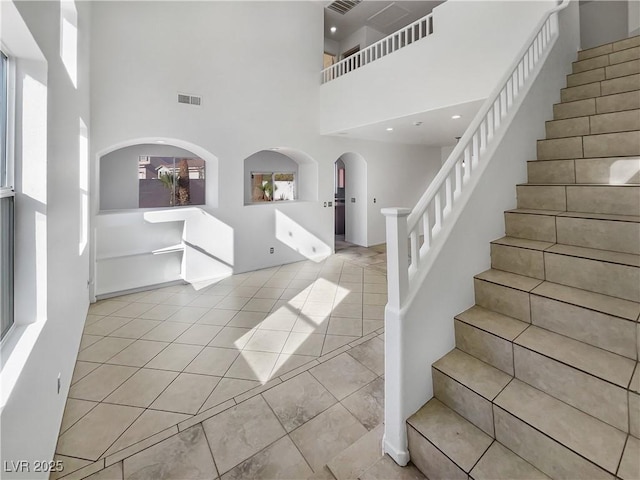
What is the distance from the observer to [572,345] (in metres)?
1.48

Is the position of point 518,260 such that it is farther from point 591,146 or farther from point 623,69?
point 623,69

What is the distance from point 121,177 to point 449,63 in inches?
251

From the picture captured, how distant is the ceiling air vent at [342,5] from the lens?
6409 mm

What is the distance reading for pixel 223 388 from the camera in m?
2.36

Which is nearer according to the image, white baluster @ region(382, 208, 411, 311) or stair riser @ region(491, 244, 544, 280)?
white baluster @ region(382, 208, 411, 311)

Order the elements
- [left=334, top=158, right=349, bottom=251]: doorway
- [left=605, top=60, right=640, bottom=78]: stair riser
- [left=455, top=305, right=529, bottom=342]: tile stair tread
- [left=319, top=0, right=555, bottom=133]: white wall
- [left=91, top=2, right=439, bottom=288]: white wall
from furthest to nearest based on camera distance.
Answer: [left=334, top=158, right=349, bottom=251]: doorway, [left=91, top=2, right=439, bottom=288]: white wall, [left=319, top=0, right=555, bottom=133]: white wall, [left=605, top=60, right=640, bottom=78]: stair riser, [left=455, top=305, right=529, bottom=342]: tile stair tread

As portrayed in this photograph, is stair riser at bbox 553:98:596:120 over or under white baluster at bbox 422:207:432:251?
over

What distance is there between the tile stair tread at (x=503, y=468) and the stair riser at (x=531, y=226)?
140 cm

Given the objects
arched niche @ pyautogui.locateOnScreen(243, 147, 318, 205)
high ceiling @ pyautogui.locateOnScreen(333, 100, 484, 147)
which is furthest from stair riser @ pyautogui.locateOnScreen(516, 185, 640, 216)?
arched niche @ pyautogui.locateOnScreen(243, 147, 318, 205)

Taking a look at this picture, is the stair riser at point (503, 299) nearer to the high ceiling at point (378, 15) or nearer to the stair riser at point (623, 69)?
the stair riser at point (623, 69)

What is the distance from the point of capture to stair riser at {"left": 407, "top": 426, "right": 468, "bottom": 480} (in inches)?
51.3

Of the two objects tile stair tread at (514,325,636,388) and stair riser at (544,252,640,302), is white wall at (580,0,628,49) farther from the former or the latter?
tile stair tread at (514,325,636,388)

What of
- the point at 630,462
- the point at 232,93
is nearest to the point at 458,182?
the point at 630,462

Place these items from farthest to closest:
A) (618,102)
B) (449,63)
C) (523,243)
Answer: (449,63)
(618,102)
(523,243)
